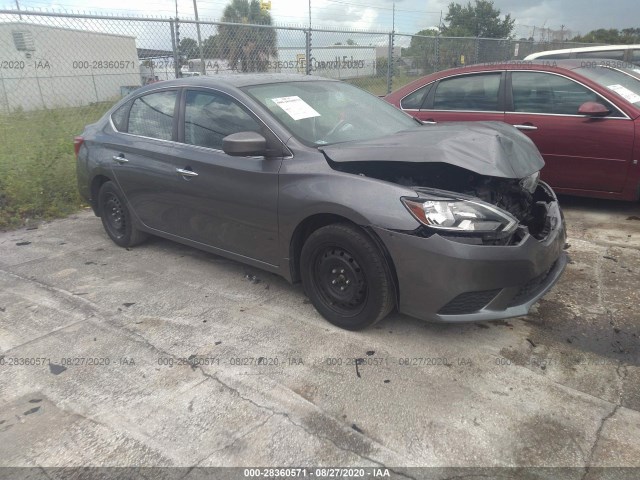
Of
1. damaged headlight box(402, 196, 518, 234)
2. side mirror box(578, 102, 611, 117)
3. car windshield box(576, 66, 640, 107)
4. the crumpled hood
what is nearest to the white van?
car windshield box(576, 66, 640, 107)

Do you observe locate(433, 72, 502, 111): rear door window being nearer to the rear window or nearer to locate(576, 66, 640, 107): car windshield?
locate(576, 66, 640, 107): car windshield

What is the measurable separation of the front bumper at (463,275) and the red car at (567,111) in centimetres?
273

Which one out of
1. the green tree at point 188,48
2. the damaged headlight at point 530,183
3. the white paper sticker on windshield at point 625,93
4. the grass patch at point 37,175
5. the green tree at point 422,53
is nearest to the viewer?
the damaged headlight at point 530,183

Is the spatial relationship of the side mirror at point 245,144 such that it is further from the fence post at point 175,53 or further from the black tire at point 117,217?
the fence post at point 175,53

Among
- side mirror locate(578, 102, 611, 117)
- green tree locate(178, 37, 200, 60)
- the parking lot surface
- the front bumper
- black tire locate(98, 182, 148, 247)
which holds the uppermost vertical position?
green tree locate(178, 37, 200, 60)

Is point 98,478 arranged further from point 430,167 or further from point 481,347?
→ point 430,167

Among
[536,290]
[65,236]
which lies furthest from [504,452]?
[65,236]

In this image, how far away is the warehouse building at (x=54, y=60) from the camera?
14219mm

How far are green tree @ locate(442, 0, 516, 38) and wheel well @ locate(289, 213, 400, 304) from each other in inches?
1303

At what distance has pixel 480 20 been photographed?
3694 centimetres

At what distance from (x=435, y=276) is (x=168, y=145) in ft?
8.29

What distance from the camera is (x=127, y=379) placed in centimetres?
287

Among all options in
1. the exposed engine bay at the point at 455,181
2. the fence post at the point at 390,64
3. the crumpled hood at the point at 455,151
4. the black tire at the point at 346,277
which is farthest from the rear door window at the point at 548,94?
the fence post at the point at 390,64

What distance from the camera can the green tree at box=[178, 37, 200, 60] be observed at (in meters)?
7.32
